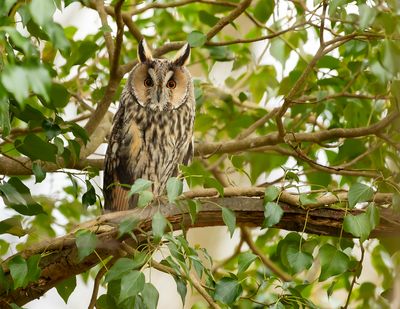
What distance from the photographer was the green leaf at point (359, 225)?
2.22m

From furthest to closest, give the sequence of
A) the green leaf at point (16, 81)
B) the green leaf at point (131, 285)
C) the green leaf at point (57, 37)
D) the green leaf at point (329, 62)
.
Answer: the green leaf at point (329, 62)
the green leaf at point (131, 285)
the green leaf at point (57, 37)
the green leaf at point (16, 81)

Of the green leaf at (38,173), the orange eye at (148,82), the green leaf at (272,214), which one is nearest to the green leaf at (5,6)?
the green leaf at (38,173)

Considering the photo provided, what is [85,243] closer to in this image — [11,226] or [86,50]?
[11,226]

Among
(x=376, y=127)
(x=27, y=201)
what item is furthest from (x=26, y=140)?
(x=376, y=127)

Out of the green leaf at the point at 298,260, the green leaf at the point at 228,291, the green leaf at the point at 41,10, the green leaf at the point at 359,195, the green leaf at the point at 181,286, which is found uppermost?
the green leaf at the point at 41,10

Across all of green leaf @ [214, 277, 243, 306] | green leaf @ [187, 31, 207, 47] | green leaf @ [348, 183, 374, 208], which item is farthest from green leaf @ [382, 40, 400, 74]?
green leaf @ [187, 31, 207, 47]

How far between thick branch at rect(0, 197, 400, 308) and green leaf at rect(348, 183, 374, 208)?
234 millimetres

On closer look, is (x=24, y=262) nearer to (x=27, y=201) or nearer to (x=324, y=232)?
(x=27, y=201)

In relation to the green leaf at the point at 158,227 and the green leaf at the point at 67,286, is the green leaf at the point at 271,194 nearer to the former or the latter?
the green leaf at the point at 158,227

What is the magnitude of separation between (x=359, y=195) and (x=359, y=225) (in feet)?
0.29

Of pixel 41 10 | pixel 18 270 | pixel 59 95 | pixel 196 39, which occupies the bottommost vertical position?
pixel 18 270

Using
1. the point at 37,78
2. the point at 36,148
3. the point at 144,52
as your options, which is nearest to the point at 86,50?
the point at 144,52

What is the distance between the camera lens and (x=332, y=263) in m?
2.27

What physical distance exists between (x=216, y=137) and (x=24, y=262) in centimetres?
186
